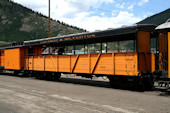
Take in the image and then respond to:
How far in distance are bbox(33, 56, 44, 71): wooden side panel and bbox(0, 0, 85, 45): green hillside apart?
12253 cm

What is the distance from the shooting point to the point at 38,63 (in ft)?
58.2

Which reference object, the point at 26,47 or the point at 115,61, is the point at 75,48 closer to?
the point at 115,61

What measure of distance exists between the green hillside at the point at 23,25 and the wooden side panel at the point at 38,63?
4824 inches

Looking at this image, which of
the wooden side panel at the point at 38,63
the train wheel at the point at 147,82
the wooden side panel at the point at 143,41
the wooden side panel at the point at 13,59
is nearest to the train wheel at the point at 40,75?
the wooden side panel at the point at 38,63

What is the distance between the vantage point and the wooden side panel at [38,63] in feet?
56.8

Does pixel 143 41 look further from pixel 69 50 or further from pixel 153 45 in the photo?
pixel 69 50

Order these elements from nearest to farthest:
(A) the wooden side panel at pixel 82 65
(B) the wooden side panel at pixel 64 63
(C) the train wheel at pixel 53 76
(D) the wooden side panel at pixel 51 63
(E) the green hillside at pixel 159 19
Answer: (A) the wooden side panel at pixel 82 65 < (B) the wooden side panel at pixel 64 63 < (D) the wooden side panel at pixel 51 63 < (C) the train wheel at pixel 53 76 < (E) the green hillside at pixel 159 19

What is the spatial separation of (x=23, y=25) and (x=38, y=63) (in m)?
153

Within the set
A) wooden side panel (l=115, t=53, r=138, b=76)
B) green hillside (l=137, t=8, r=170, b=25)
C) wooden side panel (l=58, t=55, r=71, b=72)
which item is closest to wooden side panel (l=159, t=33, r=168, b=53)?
wooden side panel (l=115, t=53, r=138, b=76)

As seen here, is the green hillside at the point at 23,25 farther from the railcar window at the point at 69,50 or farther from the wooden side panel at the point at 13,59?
the railcar window at the point at 69,50

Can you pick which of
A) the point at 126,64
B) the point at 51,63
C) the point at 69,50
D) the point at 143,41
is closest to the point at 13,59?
the point at 51,63

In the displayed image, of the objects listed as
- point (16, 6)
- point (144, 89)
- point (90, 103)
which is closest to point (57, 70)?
point (144, 89)

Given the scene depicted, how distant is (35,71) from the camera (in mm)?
18672

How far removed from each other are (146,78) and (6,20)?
530 ft
